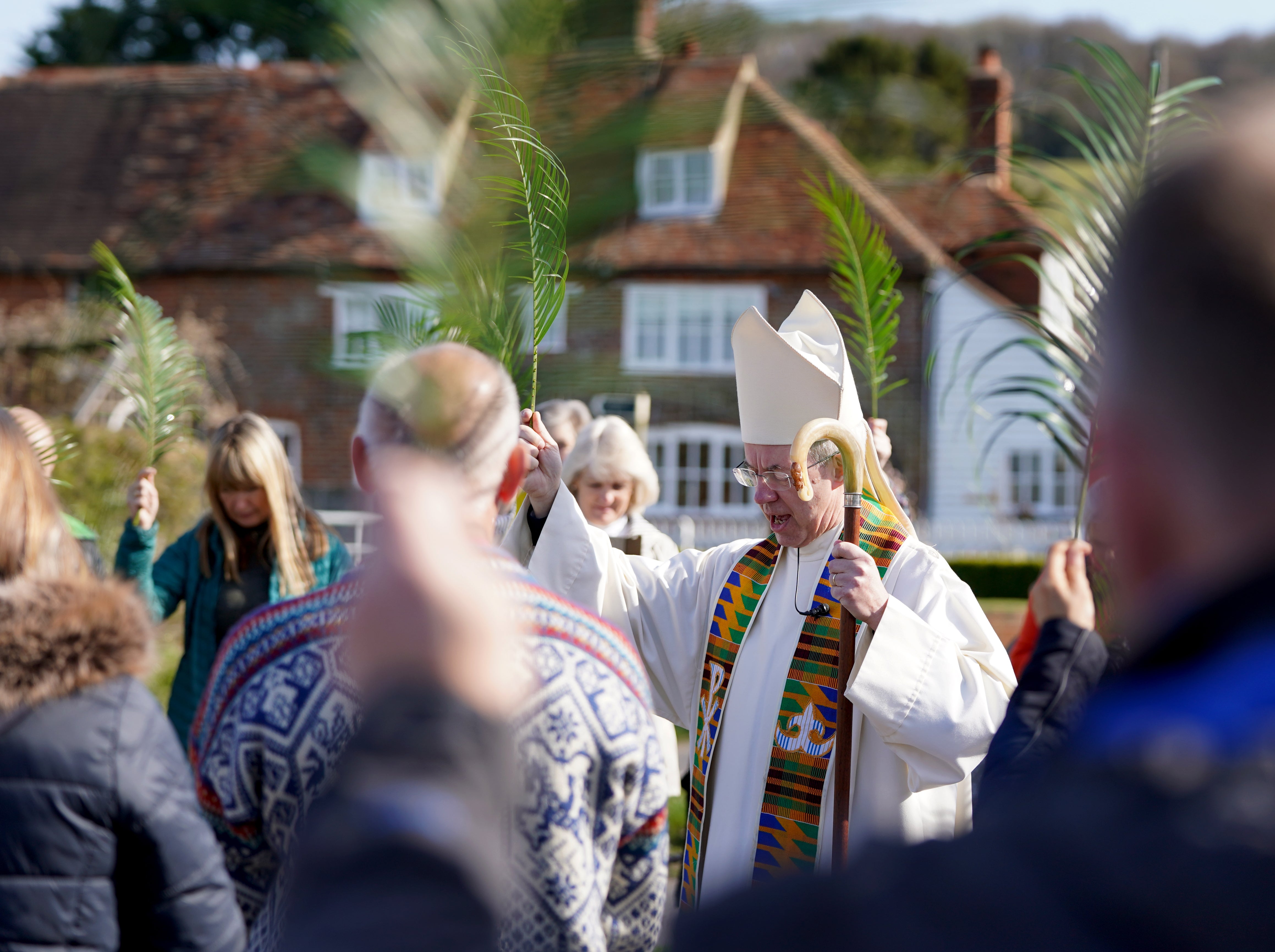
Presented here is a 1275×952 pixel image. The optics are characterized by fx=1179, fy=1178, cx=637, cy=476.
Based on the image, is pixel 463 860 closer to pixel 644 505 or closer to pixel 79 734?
pixel 79 734

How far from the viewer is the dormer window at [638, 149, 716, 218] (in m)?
0.92

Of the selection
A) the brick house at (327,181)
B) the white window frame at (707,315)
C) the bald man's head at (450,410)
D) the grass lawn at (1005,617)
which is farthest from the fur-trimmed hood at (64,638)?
the white window frame at (707,315)

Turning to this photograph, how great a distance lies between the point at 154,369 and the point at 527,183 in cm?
397

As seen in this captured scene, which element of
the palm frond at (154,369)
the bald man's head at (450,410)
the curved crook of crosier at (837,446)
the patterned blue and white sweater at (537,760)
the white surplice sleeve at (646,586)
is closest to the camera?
the bald man's head at (450,410)

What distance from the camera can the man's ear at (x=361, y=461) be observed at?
1276mm

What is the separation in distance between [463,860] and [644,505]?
4.02 metres

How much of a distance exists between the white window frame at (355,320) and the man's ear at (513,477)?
550mm

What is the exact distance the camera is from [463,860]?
2.39 feet

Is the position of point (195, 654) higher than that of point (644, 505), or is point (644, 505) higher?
point (644, 505)

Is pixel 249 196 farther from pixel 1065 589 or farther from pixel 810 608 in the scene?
pixel 810 608

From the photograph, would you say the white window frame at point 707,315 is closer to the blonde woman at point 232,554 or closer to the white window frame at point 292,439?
the white window frame at point 292,439

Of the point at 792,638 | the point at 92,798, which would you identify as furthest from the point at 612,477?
the point at 92,798

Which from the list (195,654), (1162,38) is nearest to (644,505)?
(195,654)

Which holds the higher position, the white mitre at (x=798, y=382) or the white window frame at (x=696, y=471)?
the white mitre at (x=798, y=382)
